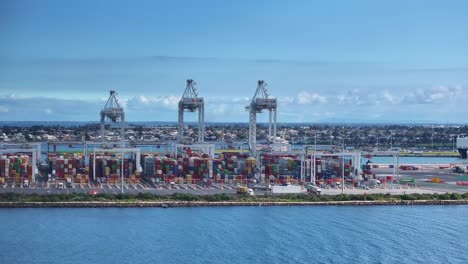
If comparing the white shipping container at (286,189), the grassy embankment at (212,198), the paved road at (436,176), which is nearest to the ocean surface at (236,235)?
the grassy embankment at (212,198)

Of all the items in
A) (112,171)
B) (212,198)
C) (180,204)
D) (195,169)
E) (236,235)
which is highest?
(195,169)

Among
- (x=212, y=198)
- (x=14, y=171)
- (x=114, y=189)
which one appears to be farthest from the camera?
(x=14, y=171)

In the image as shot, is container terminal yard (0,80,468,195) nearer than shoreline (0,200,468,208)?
No

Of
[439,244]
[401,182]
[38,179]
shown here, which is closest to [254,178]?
[401,182]

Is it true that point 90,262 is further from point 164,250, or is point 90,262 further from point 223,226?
point 223,226

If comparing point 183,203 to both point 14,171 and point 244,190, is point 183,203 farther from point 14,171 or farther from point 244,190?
point 14,171

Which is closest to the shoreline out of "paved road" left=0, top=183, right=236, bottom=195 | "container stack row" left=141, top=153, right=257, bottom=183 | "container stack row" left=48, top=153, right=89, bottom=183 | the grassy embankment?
the grassy embankment

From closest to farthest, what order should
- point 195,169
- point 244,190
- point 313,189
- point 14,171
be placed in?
1. point 244,190
2. point 313,189
3. point 14,171
4. point 195,169

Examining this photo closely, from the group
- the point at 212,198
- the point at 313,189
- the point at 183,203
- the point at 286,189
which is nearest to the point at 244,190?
the point at 286,189

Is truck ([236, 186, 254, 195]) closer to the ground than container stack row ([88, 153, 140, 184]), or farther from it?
closer to the ground

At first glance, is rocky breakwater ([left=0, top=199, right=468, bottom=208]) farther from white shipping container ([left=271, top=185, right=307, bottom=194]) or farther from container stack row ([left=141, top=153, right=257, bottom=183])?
container stack row ([left=141, top=153, right=257, bottom=183])
